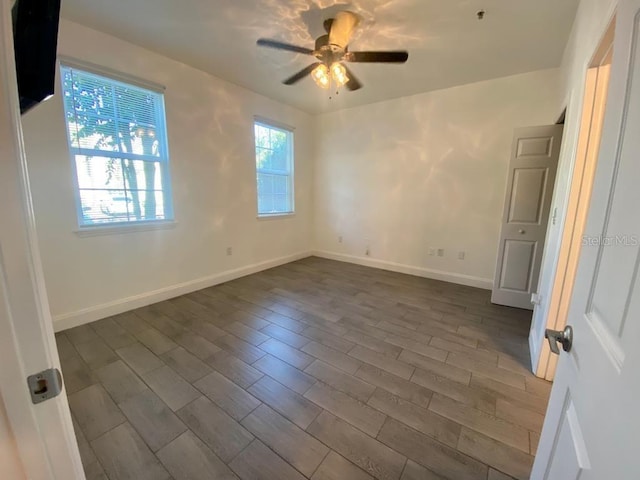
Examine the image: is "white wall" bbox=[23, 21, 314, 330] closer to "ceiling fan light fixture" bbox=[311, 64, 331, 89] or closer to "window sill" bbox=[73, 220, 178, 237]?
"window sill" bbox=[73, 220, 178, 237]

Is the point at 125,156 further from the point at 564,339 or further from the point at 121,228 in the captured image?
the point at 564,339

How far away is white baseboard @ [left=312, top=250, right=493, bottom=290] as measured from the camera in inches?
140

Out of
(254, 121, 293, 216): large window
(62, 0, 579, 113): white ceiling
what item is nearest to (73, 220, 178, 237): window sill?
(254, 121, 293, 216): large window

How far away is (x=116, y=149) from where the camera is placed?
2.60 meters

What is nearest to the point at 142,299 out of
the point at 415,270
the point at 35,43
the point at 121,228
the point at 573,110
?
the point at 121,228

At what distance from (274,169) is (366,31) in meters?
2.46

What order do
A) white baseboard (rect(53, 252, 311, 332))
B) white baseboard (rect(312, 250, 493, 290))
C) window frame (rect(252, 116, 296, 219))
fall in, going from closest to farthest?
white baseboard (rect(53, 252, 311, 332)) < white baseboard (rect(312, 250, 493, 290)) < window frame (rect(252, 116, 296, 219))

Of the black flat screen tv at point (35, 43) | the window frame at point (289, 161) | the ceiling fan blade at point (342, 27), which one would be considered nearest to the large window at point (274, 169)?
the window frame at point (289, 161)

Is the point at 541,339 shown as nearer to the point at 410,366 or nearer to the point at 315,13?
the point at 410,366

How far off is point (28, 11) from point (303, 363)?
2104 millimetres

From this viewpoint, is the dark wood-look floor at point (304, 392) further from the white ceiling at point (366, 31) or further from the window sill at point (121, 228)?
the white ceiling at point (366, 31)

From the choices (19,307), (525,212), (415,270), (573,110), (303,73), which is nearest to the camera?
(19,307)

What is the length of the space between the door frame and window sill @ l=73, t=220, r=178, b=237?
2.53 m

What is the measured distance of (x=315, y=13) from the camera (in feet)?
6.70
